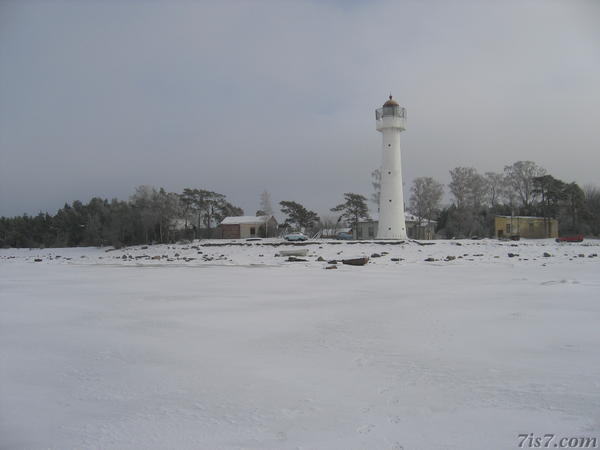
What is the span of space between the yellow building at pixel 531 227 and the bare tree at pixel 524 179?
665 centimetres

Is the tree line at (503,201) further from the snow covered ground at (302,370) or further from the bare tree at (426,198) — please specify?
the snow covered ground at (302,370)

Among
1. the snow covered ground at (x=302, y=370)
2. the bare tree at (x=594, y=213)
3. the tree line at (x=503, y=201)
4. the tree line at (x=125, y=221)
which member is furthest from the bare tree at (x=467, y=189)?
the snow covered ground at (x=302, y=370)

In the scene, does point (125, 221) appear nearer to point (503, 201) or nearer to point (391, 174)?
point (391, 174)

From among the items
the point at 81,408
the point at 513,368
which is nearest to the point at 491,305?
the point at 513,368

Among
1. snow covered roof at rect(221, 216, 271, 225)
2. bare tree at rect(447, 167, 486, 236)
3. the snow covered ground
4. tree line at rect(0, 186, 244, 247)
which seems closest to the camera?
the snow covered ground

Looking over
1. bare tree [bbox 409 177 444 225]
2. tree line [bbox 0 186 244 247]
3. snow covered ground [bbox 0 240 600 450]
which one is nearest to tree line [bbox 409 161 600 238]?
bare tree [bbox 409 177 444 225]

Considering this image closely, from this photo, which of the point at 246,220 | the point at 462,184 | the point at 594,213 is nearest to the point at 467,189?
the point at 462,184

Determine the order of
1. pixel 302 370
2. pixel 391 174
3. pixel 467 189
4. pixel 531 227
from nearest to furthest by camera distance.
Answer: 1. pixel 302 370
2. pixel 391 174
3. pixel 531 227
4. pixel 467 189

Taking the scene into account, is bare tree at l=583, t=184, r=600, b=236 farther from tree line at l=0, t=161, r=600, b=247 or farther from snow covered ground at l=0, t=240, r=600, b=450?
snow covered ground at l=0, t=240, r=600, b=450

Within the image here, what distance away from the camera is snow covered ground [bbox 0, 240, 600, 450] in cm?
357

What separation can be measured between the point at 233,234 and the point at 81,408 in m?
44.5

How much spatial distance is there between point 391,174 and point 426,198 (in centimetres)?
1599

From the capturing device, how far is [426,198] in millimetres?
50625

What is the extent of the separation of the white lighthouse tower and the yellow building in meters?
15.1
